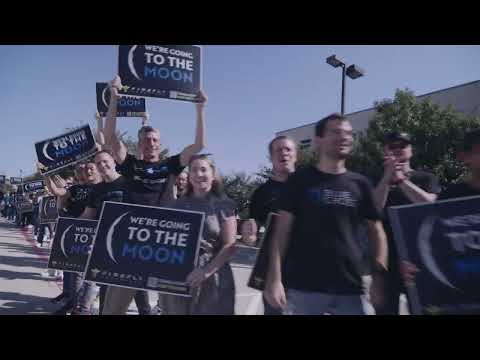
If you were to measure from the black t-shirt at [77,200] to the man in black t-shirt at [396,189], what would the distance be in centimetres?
333

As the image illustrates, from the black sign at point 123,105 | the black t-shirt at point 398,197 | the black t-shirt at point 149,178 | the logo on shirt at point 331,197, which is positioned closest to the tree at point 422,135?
the black sign at point 123,105

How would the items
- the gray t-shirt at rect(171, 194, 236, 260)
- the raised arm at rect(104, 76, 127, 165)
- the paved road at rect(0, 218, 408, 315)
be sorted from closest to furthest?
the gray t-shirt at rect(171, 194, 236, 260), the raised arm at rect(104, 76, 127, 165), the paved road at rect(0, 218, 408, 315)

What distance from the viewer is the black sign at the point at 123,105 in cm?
523

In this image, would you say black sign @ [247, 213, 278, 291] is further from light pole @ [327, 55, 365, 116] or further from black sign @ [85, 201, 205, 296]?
light pole @ [327, 55, 365, 116]

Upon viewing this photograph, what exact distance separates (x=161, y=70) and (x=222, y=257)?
227 cm

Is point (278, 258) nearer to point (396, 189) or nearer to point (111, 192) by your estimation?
point (396, 189)

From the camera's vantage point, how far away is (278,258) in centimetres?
218

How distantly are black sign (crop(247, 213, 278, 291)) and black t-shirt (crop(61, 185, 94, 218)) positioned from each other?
2.68 meters

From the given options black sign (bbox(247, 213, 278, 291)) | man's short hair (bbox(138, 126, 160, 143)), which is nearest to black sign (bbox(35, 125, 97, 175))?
man's short hair (bbox(138, 126, 160, 143))

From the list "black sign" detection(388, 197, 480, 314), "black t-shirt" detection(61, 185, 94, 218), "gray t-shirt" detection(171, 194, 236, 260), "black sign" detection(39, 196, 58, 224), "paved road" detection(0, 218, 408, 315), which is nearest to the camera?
"black sign" detection(388, 197, 480, 314)

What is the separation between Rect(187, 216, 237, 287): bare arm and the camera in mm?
2436

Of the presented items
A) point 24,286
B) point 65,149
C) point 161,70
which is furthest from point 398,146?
point 24,286

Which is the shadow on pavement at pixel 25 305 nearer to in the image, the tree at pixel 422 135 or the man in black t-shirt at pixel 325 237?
the man in black t-shirt at pixel 325 237
